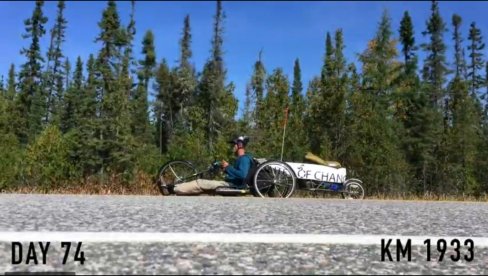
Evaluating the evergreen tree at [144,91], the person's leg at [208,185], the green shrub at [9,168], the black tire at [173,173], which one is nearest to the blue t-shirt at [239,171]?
the person's leg at [208,185]

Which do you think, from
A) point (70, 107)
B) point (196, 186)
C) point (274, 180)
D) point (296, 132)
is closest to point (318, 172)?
point (274, 180)

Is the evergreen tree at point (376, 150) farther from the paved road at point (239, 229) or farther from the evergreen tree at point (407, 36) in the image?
the evergreen tree at point (407, 36)

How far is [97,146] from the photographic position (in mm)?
46000

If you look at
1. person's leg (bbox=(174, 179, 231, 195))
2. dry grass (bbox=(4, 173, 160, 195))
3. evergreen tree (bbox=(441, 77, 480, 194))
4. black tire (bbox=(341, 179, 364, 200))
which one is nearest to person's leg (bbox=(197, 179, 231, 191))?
person's leg (bbox=(174, 179, 231, 195))

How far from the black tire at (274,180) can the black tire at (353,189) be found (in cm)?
173

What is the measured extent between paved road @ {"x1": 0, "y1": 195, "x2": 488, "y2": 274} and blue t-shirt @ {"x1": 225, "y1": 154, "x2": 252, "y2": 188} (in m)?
2.59

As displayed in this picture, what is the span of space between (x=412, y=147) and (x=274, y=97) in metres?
18.6

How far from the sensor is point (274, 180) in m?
10.1

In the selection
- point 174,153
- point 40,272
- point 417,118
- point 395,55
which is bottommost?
point 40,272

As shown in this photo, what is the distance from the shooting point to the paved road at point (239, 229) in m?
3.53

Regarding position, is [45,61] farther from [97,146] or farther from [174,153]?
[174,153]

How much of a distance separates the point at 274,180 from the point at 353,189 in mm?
2296

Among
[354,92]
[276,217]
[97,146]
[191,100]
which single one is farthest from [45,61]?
[276,217]

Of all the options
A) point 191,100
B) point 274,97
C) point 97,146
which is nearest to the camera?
point 274,97
